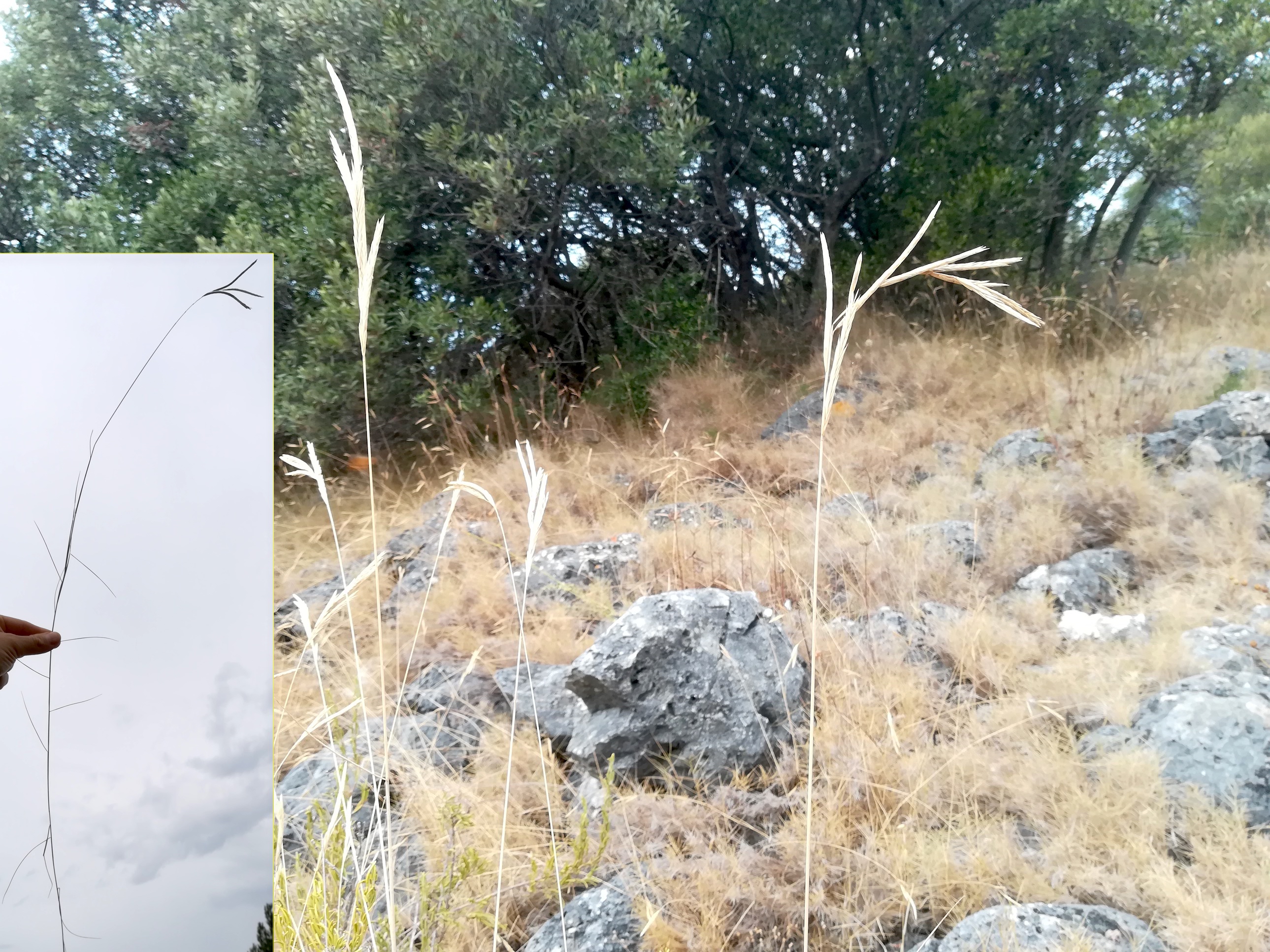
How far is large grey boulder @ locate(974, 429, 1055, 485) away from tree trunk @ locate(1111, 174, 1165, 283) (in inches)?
75.8

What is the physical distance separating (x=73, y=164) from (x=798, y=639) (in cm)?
496

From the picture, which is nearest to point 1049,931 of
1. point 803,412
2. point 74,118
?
point 803,412

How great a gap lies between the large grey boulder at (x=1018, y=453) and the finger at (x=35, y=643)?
322 cm

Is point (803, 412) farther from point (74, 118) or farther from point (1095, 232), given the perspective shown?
point (74, 118)

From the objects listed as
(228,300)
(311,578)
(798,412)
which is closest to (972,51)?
(798,412)

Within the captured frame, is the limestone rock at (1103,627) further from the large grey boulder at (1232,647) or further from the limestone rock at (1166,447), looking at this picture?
the limestone rock at (1166,447)

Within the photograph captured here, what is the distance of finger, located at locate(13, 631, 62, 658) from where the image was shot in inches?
48.9

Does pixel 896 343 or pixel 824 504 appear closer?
pixel 824 504

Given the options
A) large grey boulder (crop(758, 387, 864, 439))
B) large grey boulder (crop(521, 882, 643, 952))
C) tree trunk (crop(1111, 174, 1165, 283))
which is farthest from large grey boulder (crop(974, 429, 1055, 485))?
large grey boulder (crop(521, 882, 643, 952))

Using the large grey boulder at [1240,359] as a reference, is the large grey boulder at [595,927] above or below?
below

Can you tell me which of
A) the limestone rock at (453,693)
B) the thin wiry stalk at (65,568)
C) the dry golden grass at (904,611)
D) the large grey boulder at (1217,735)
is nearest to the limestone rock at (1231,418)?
the dry golden grass at (904,611)

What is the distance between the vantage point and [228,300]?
1.64m

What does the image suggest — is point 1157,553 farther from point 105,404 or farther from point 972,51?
point 972,51

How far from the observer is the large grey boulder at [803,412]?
450cm
